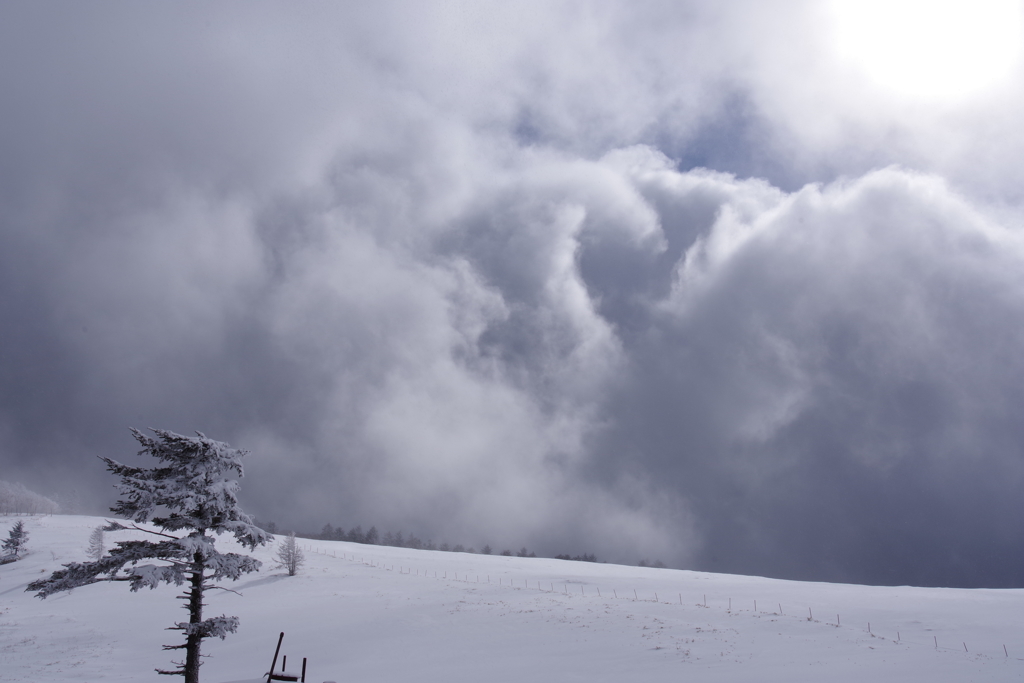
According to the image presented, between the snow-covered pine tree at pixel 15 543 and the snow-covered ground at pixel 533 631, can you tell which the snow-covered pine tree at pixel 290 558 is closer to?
the snow-covered ground at pixel 533 631

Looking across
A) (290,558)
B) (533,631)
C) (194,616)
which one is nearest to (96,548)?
(290,558)

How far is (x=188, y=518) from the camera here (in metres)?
17.4

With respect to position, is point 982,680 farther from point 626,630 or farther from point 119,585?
point 119,585

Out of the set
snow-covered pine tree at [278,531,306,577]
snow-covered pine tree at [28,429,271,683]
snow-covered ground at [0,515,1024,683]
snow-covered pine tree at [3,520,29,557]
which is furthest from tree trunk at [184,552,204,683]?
snow-covered pine tree at [3,520,29,557]

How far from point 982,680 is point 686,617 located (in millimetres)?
17436

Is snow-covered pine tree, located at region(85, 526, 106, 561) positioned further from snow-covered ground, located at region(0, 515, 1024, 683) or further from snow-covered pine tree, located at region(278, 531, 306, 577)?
snow-covered pine tree, located at region(278, 531, 306, 577)

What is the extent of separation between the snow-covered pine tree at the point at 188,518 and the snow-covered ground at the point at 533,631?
15.1 metres

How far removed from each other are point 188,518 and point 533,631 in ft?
84.4

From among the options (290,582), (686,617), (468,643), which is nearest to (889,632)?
(686,617)

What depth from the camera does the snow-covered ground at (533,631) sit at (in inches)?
1106

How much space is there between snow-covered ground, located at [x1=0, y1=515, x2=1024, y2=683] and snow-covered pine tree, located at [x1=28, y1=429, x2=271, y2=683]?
1508 cm

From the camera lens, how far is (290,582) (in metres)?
59.4

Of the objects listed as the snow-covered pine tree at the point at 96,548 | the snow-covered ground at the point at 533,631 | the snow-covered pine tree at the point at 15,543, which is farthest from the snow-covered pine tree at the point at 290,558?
the snow-covered pine tree at the point at 15,543

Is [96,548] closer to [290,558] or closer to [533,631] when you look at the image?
[290,558]
